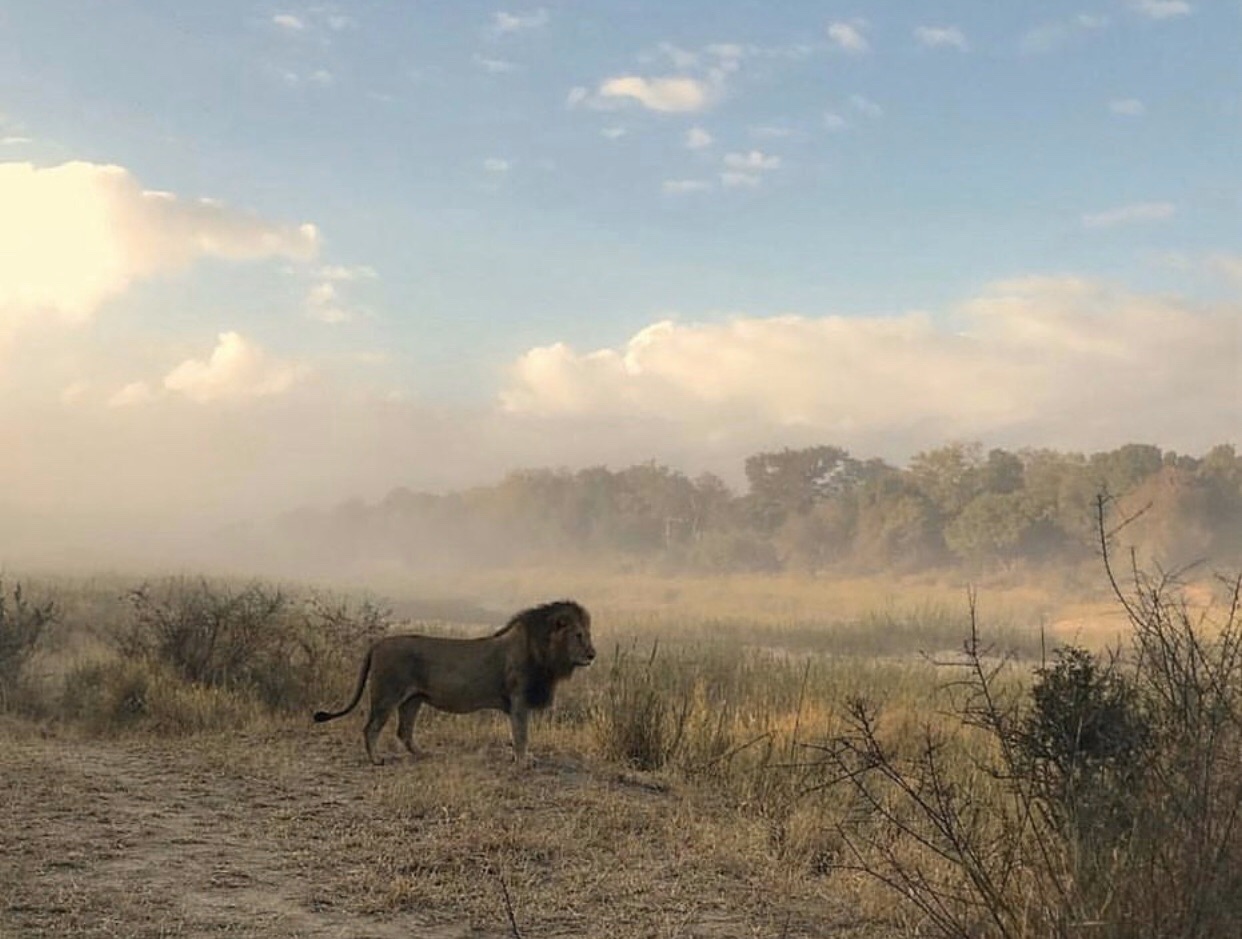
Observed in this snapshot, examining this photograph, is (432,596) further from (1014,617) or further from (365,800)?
(365,800)

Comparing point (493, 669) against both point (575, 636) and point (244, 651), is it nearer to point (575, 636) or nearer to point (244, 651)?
point (575, 636)

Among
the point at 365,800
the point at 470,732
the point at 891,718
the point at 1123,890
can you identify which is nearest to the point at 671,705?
the point at 470,732

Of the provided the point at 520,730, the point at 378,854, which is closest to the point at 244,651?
the point at 520,730

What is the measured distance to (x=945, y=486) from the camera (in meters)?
61.5

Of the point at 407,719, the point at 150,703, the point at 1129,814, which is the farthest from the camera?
the point at 150,703

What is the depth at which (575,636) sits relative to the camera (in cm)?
914

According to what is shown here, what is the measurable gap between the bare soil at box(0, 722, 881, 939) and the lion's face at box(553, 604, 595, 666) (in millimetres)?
906

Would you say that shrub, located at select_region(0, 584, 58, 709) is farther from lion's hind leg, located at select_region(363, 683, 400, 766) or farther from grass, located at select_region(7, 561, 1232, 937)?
lion's hind leg, located at select_region(363, 683, 400, 766)

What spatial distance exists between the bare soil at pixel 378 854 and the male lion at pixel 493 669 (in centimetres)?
49

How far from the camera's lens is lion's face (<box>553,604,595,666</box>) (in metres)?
9.12

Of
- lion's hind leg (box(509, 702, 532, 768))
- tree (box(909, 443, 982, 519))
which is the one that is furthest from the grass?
tree (box(909, 443, 982, 519))

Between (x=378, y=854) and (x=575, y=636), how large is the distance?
116 inches

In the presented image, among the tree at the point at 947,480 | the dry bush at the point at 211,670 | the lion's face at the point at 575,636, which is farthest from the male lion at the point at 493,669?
the tree at the point at 947,480

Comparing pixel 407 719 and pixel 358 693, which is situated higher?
pixel 358 693
